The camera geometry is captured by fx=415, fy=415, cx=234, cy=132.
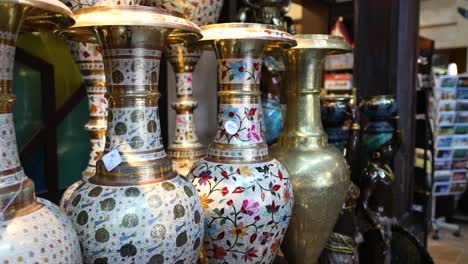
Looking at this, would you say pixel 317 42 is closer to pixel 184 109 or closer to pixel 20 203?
pixel 184 109

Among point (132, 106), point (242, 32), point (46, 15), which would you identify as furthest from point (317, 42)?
point (46, 15)

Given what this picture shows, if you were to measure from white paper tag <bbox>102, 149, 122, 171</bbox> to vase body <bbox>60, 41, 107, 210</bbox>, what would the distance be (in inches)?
8.1

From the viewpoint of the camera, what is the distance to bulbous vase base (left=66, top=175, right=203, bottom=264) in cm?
53

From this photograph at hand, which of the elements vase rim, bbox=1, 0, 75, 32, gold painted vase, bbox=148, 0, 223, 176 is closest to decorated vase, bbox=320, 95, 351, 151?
gold painted vase, bbox=148, 0, 223, 176

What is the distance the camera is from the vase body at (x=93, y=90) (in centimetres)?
77

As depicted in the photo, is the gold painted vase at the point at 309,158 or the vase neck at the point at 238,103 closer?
the vase neck at the point at 238,103

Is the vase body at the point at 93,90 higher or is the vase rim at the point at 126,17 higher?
the vase rim at the point at 126,17

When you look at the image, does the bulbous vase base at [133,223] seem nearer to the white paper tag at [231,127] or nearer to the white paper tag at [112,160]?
the white paper tag at [112,160]

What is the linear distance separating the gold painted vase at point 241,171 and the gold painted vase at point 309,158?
119mm

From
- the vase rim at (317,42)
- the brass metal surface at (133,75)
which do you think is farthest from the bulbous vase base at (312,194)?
the brass metal surface at (133,75)

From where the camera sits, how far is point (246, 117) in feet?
2.46

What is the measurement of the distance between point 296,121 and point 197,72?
0.50 m

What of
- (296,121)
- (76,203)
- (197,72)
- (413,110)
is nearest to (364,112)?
(296,121)

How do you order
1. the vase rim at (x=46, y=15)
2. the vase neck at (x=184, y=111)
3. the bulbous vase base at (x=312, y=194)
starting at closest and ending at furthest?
1. the vase rim at (x=46, y=15)
2. the bulbous vase base at (x=312, y=194)
3. the vase neck at (x=184, y=111)
